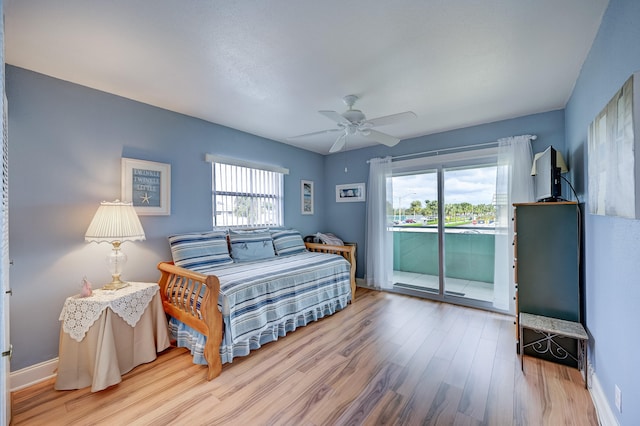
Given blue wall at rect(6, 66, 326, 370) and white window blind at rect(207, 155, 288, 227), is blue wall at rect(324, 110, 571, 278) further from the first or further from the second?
blue wall at rect(6, 66, 326, 370)

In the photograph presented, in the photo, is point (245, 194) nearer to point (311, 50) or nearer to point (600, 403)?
point (311, 50)

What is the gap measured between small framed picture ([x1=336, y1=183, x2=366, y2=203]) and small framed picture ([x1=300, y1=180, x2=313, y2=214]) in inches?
19.6

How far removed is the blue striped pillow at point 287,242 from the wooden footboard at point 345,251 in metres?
0.17

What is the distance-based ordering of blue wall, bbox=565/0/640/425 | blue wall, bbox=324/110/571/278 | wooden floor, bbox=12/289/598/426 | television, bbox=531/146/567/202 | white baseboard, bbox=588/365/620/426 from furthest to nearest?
blue wall, bbox=324/110/571/278 → television, bbox=531/146/567/202 → wooden floor, bbox=12/289/598/426 → white baseboard, bbox=588/365/620/426 → blue wall, bbox=565/0/640/425

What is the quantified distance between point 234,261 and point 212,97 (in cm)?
180

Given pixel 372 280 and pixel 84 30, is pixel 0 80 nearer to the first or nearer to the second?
pixel 84 30

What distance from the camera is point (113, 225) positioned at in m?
2.20

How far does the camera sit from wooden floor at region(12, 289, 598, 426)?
5.61 ft

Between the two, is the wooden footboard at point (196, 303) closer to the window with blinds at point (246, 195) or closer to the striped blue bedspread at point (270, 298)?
the striped blue bedspread at point (270, 298)

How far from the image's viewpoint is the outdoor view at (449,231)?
357 cm

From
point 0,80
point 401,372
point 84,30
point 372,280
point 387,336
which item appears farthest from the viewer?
point 372,280

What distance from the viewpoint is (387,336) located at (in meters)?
2.77

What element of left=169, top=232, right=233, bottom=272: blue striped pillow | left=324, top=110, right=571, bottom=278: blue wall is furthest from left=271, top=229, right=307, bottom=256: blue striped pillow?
left=324, top=110, right=571, bottom=278: blue wall

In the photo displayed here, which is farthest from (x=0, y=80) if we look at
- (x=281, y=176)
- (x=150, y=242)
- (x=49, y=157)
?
(x=281, y=176)
